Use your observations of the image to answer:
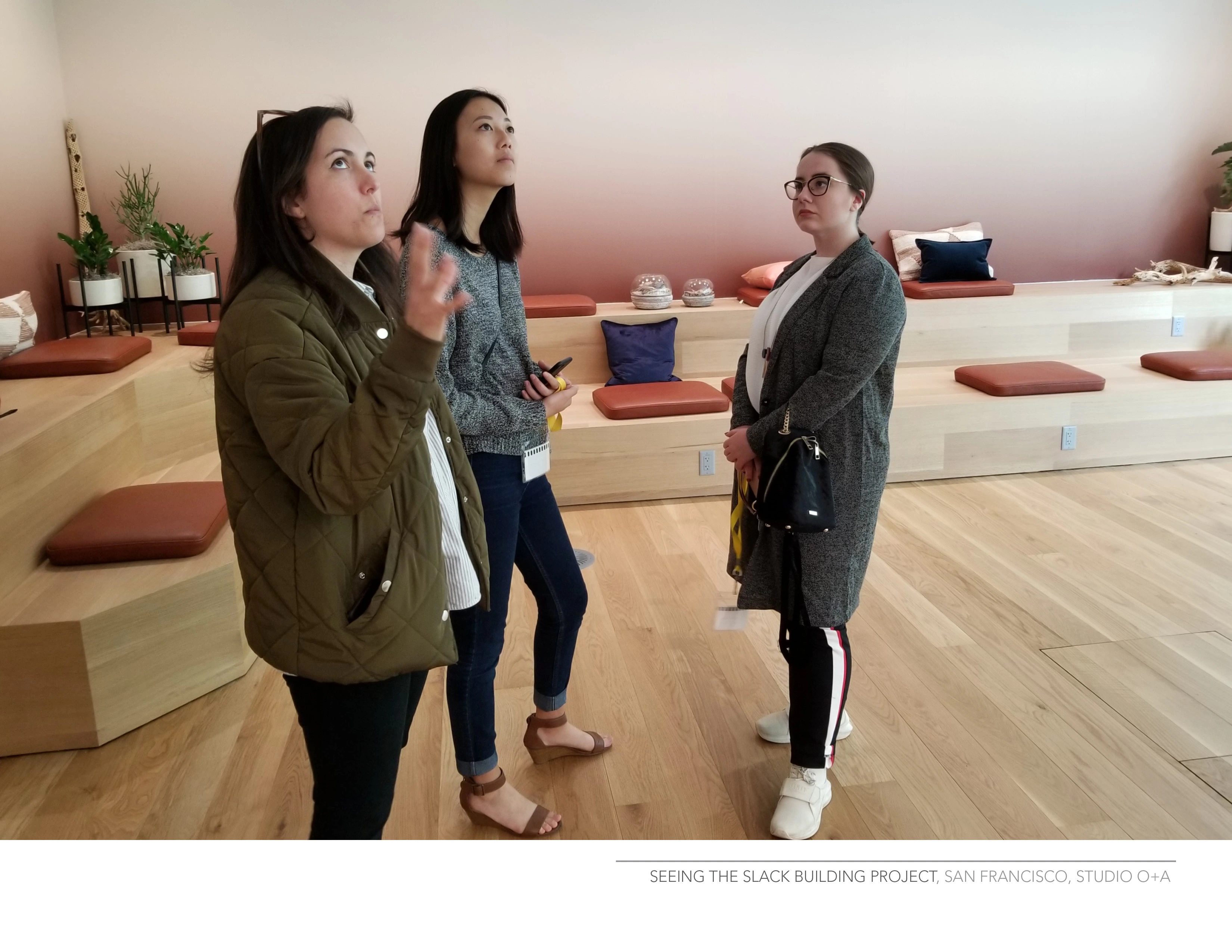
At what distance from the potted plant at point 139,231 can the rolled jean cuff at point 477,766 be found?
326 centimetres

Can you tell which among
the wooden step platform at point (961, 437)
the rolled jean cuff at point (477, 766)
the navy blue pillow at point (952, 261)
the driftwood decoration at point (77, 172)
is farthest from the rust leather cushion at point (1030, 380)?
the driftwood decoration at point (77, 172)

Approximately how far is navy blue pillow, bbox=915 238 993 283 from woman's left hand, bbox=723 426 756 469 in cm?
354

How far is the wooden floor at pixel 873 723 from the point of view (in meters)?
2.12

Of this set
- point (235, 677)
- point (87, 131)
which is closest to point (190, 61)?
point (87, 131)

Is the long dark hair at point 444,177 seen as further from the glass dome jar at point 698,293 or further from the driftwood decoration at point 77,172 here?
the driftwood decoration at point 77,172

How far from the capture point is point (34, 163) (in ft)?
13.9

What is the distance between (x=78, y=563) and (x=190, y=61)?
2.93m

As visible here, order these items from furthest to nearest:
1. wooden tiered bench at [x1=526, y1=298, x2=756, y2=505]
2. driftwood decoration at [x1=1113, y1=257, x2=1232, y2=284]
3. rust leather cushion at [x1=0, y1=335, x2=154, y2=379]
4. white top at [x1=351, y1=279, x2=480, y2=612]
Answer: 1. driftwood decoration at [x1=1113, y1=257, x2=1232, y2=284]
2. wooden tiered bench at [x1=526, y1=298, x2=756, y2=505]
3. rust leather cushion at [x1=0, y1=335, x2=154, y2=379]
4. white top at [x1=351, y1=279, x2=480, y2=612]

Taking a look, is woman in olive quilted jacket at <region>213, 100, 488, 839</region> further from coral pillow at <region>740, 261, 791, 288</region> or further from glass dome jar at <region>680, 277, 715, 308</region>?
coral pillow at <region>740, 261, 791, 288</region>

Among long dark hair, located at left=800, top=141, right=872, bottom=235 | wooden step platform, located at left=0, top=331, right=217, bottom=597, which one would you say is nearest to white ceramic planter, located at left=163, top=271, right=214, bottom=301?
wooden step platform, located at left=0, top=331, right=217, bottom=597

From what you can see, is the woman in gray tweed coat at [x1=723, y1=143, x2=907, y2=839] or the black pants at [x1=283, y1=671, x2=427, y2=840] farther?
the woman in gray tweed coat at [x1=723, y1=143, x2=907, y2=839]

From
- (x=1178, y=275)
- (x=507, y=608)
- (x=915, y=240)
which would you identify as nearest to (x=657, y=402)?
(x=915, y=240)

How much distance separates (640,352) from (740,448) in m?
2.67

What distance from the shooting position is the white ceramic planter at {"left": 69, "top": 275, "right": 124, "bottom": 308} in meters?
4.28
